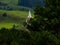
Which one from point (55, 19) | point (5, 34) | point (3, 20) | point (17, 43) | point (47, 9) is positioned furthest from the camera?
point (3, 20)

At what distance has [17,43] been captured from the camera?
1852cm

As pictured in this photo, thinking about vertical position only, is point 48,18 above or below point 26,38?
below

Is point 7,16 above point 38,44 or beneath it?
beneath

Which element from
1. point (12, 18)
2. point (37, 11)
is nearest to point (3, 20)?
point (12, 18)

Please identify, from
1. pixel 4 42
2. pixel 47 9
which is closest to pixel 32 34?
pixel 4 42

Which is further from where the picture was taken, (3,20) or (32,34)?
(3,20)

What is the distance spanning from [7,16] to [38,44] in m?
Result: 177

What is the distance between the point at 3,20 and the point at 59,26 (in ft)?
528

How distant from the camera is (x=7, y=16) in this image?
195875 millimetres

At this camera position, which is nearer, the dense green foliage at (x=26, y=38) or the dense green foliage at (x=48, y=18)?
the dense green foliage at (x=26, y=38)

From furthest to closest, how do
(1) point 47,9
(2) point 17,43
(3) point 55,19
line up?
(1) point 47,9, (3) point 55,19, (2) point 17,43

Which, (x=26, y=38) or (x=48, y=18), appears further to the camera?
(x=48, y=18)

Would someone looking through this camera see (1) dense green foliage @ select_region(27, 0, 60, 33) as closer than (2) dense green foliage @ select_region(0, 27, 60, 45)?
No

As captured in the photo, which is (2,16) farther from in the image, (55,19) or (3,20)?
(55,19)
